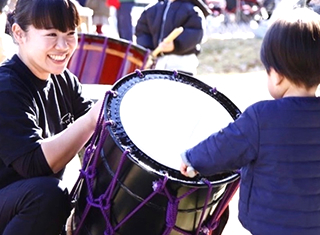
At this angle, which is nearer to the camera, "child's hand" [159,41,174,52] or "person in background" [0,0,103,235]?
"person in background" [0,0,103,235]

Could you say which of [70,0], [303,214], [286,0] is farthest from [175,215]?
[286,0]

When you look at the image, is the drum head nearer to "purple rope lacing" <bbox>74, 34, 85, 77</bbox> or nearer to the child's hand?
"purple rope lacing" <bbox>74, 34, 85, 77</bbox>

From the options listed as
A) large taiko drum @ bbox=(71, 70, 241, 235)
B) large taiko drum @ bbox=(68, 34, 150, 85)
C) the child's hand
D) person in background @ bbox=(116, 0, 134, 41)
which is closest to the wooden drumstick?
the child's hand

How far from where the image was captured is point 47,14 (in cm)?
191

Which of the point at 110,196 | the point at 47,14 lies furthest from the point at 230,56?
the point at 110,196

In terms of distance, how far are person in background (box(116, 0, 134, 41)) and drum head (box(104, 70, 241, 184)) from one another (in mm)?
4669

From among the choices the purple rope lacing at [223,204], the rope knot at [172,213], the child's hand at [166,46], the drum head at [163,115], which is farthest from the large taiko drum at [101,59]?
the rope knot at [172,213]

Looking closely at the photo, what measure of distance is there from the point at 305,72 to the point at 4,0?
5.02 feet

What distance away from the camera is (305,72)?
5.11 ft

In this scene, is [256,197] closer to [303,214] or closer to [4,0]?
[303,214]

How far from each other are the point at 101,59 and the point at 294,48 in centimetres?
217

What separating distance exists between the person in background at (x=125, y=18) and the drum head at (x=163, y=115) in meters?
4.67

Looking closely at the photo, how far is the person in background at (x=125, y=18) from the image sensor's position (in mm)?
6520

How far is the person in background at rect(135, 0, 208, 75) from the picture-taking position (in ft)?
14.2
